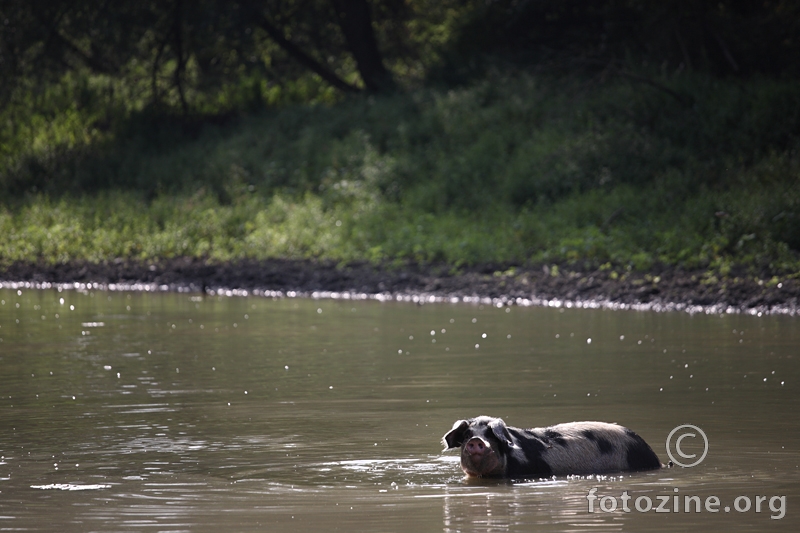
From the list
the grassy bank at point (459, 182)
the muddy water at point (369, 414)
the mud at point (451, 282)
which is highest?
the grassy bank at point (459, 182)

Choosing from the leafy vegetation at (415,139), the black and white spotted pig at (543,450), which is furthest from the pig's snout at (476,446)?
the leafy vegetation at (415,139)

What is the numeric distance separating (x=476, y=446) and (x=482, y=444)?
0.13ft

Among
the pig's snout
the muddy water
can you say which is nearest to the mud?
the muddy water

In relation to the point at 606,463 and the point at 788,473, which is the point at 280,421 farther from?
the point at 788,473

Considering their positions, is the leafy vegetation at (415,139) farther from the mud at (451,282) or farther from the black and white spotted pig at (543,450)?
the black and white spotted pig at (543,450)

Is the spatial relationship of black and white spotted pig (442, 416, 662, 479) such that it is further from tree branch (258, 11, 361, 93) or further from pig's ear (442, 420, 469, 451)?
tree branch (258, 11, 361, 93)

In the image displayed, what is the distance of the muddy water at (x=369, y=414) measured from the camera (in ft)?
22.6

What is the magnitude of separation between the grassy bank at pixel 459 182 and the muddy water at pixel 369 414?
15.5 ft

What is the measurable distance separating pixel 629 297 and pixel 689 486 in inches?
505

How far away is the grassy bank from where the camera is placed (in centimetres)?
2327

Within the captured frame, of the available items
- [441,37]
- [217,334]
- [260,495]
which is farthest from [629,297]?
[441,37]

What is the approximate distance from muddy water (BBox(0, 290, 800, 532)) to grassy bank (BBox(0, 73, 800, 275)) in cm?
471

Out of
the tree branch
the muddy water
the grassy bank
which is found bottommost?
the muddy water

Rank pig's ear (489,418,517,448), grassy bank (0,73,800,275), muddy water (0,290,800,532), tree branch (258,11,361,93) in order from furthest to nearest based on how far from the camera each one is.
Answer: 1. tree branch (258,11,361,93)
2. grassy bank (0,73,800,275)
3. pig's ear (489,418,517,448)
4. muddy water (0,290,800,532)
